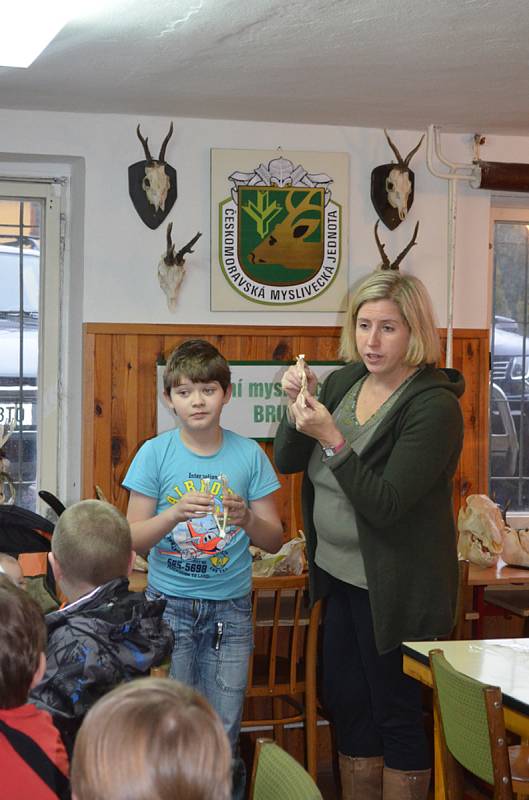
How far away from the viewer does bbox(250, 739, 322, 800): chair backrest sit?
1.60m

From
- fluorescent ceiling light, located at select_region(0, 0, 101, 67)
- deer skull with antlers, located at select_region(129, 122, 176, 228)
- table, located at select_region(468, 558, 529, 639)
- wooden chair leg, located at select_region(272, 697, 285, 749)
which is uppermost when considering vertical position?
fluorescent ceiling light, located at select_region(0, 0, 101, 67)

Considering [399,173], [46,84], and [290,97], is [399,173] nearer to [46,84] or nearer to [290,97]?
[290,97]

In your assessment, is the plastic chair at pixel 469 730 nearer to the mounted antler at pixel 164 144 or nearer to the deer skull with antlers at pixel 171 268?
the deer skull with antlers at pixel 171 268

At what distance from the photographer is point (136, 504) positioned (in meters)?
2.69

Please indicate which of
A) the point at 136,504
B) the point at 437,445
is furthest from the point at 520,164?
the point at 136,504

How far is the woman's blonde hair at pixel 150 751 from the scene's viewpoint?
44.2 inches

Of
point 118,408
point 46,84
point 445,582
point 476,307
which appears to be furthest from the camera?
point 476,307

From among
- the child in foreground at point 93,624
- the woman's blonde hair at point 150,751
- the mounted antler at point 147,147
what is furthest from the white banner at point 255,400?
the woman's blonde hair at point 150,751

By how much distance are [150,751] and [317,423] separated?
4.72 feet

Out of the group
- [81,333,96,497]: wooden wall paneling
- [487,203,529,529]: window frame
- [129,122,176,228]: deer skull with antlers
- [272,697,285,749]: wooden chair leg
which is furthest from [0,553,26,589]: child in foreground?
[487,203,529,529]: window frame

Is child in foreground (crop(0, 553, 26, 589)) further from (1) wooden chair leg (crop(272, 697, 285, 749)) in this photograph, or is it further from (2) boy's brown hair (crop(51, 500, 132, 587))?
(1) wooden chair leg (crop(272, 697, 285, 749))

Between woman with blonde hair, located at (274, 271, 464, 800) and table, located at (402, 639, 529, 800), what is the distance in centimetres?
9

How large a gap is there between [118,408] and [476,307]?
1.56 metres

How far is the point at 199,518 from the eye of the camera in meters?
2.60
